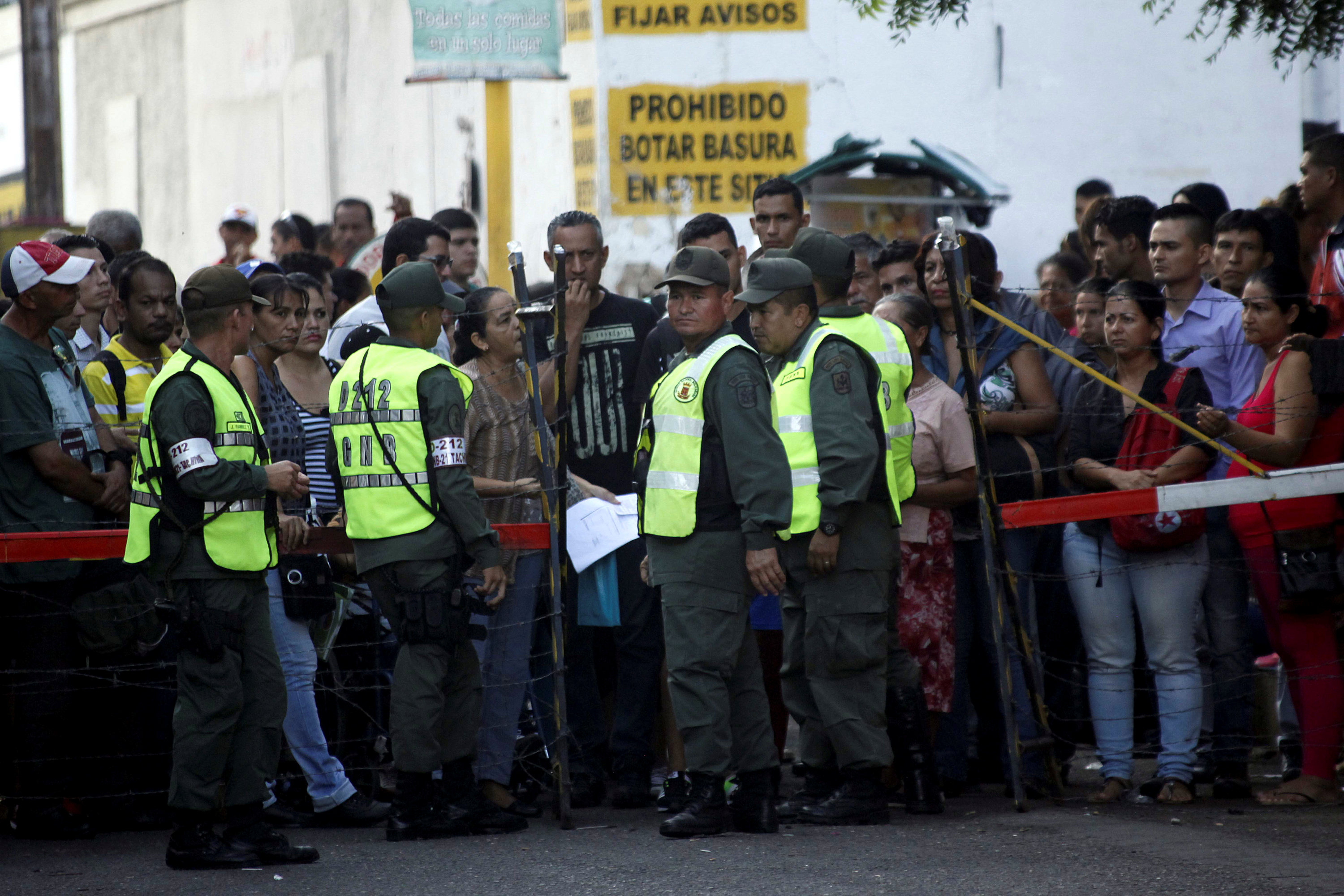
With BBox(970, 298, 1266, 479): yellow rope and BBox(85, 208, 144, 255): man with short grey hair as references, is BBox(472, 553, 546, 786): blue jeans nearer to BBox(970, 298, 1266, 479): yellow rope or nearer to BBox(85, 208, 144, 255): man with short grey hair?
BBox(970, 298, 1266, 479): yellow rope

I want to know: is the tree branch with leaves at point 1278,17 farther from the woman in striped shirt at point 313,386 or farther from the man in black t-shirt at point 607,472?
the woman in striped shirt at point 313,386

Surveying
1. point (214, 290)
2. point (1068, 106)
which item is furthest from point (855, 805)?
point (1068, 106)

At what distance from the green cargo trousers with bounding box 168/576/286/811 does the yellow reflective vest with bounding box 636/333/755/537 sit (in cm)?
152

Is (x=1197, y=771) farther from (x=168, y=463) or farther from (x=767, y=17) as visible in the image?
(x=767, y=17)

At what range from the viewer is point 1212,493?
6781mm

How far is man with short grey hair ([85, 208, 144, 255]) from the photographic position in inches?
367

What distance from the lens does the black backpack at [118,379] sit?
7.31 meters

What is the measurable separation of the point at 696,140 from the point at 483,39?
2.83 m

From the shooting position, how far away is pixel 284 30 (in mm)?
21484

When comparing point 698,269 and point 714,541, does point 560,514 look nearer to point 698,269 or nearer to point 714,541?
point 714,541

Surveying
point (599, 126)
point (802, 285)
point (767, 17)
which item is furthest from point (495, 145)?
point (802, 285)

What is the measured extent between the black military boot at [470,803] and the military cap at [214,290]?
1.96 metres

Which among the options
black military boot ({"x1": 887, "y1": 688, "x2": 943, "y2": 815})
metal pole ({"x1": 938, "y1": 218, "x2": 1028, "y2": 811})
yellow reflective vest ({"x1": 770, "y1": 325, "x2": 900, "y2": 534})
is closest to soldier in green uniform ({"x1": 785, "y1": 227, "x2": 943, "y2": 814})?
black military boot ({"x1": 887, "y1": 688, "x2": 943, "y2": 815})

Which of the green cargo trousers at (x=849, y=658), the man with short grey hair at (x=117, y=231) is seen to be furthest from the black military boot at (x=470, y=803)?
the man with short grey hair at (x=117, y=231)
